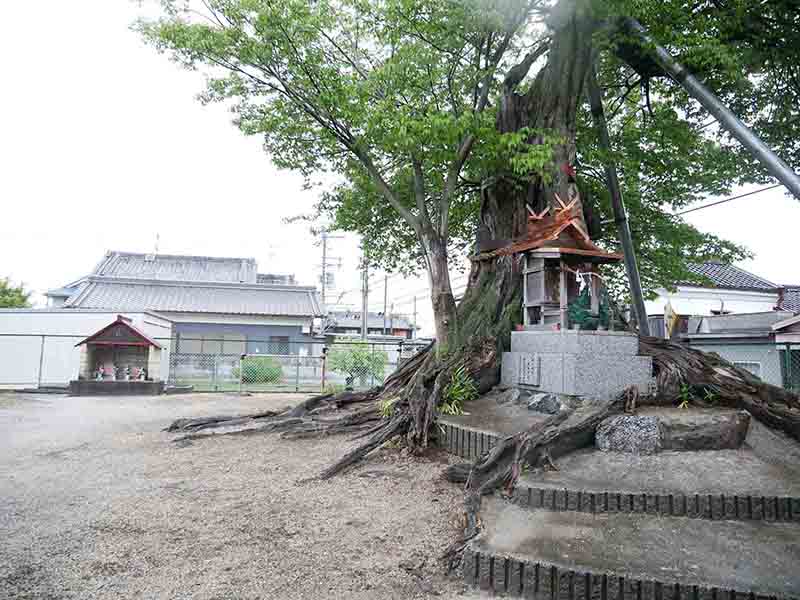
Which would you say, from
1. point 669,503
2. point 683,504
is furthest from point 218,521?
point 683,504

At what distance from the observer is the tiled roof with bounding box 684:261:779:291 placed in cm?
2433

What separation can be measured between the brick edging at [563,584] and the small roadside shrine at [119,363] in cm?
1367

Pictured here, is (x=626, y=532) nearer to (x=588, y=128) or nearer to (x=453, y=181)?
(x=453, y=181)

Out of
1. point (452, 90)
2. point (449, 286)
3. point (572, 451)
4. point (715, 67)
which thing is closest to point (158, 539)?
point (572, 451)

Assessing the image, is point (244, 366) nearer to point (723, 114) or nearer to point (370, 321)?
point (723, 114)

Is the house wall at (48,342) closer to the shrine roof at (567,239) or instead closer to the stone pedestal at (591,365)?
the shrine roof at (567,239)

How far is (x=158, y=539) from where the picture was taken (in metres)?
3.94

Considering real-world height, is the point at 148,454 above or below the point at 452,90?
below

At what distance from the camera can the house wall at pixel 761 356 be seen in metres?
14.5

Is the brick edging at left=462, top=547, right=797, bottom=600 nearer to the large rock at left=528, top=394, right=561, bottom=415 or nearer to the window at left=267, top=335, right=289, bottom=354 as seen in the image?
the large rock at left=528, top=394, right=561, bottom=415

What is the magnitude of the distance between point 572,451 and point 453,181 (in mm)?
4879

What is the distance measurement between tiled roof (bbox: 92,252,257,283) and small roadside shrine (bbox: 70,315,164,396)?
48.1 feet

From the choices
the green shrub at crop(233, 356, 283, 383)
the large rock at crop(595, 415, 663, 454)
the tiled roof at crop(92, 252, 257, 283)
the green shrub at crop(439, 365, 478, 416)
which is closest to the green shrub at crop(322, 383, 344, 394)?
the green shrub at crop(233, 356, 283, 383)

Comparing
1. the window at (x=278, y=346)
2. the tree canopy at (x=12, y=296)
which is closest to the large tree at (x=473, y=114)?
the window at (x=278, y=346)
